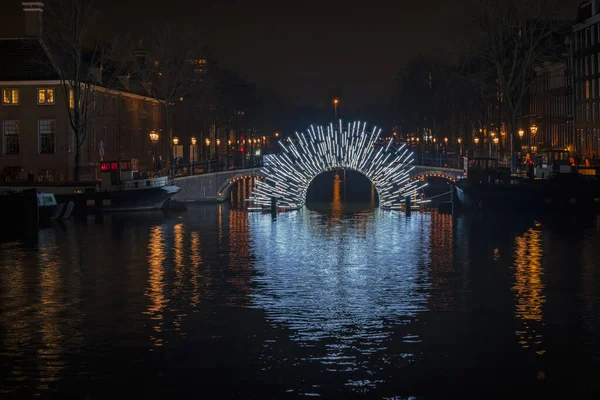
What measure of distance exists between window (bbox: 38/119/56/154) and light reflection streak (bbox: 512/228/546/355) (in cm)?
3776

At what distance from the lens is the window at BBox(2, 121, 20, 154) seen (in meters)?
73.8

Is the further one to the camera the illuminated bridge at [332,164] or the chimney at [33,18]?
the chimney at [33,18]

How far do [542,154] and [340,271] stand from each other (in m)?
43.0

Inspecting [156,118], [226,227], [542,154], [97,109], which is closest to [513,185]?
[542,154]

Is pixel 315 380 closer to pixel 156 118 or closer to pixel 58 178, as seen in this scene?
pixel 58 178

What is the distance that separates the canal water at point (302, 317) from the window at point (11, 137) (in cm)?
2836

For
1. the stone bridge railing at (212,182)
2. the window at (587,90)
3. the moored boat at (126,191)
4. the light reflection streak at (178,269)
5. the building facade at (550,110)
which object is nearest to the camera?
the light reflection streak at (178,269)

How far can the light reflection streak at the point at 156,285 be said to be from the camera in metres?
25.5

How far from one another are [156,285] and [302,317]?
731cm

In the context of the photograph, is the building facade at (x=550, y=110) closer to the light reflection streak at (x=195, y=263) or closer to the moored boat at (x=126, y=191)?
the moored boat at (x=126, y=191)

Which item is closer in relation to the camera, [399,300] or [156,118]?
[399,300]

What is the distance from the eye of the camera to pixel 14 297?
30000 mm

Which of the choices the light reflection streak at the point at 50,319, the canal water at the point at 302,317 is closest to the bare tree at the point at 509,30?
the canal water at the point at 302,317

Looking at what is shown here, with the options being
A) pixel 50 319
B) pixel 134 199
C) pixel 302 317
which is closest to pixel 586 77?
pixel 134 199
